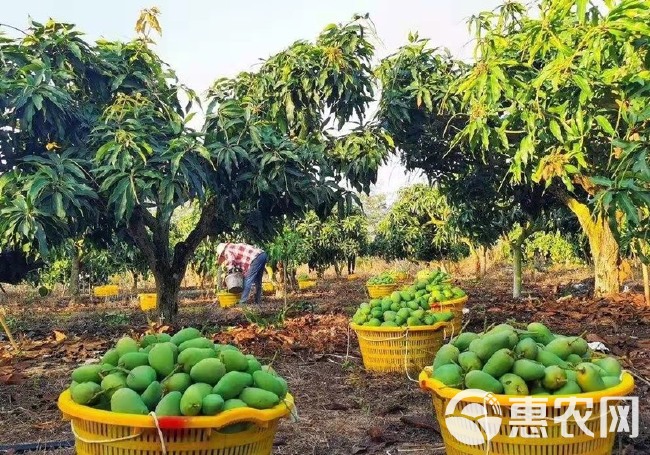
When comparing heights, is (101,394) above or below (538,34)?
below

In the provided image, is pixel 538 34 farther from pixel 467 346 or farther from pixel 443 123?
pixel 443 123

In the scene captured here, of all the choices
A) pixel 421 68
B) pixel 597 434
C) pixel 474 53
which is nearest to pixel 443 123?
pixel 421 68

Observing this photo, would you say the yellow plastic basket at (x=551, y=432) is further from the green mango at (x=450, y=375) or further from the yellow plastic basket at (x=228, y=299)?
the yellow plastic basket at (x=228, y=299)

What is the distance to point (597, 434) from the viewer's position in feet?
6.51

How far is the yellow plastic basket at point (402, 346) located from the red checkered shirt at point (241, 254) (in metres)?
6.09

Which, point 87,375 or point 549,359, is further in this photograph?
point 549,359

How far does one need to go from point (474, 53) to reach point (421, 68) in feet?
12.6

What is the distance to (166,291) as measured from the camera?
7293mm

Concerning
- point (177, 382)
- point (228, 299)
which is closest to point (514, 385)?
point (177, 382)

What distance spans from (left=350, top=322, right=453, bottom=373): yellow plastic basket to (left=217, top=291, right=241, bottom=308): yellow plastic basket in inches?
308

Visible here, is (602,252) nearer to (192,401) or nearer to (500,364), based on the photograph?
(500,364)

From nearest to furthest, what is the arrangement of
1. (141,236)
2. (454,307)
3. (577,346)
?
(577,346)
(454,307)
(141,236)

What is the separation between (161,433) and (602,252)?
8.49 m

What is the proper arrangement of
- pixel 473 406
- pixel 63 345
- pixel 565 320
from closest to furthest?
pixel 473 406 < pixel 63 345 < pixel 565 320
